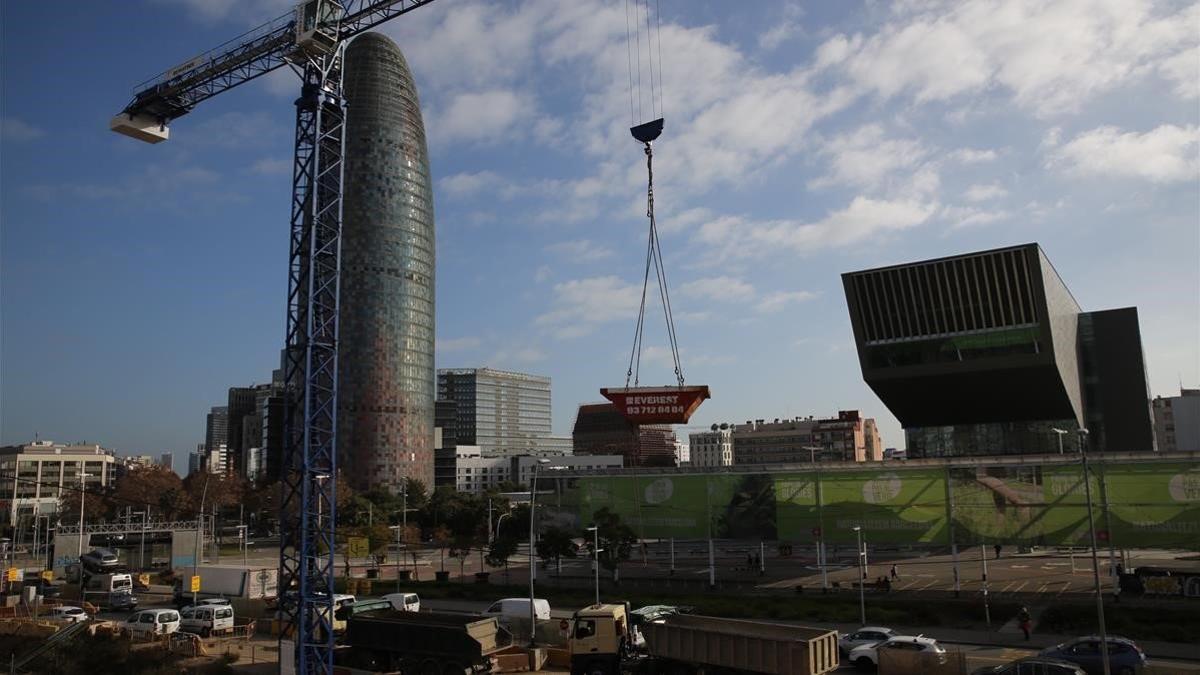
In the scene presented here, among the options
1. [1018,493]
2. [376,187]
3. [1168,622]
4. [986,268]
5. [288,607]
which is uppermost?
[376,187]

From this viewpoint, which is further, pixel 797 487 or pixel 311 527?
pixel 797 487

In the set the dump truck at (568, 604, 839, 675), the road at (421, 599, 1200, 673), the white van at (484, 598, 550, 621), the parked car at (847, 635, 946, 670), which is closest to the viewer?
the dump truck at (568, 604, 839, 675)

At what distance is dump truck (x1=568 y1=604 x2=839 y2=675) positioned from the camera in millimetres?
26094

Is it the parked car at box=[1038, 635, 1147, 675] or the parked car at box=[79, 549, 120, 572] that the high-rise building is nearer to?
the parked car at box=[79, 549, 120, 572]

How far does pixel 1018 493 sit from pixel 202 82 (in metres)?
54.8

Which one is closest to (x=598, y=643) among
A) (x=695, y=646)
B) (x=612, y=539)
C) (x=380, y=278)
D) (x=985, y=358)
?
(x=695, y=646)

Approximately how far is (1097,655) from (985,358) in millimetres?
62651

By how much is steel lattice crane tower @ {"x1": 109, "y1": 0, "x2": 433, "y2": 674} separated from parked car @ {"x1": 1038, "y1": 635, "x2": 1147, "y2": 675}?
27.6 m

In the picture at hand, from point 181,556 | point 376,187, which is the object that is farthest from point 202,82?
point 376,187

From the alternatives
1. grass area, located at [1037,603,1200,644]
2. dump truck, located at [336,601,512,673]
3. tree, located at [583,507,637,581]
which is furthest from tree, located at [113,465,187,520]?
grass area, located at [1037,603,1200,644]

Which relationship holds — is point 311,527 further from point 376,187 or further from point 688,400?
point 376,187

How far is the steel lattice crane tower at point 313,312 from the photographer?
34.3 meters

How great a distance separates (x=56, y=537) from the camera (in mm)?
82250

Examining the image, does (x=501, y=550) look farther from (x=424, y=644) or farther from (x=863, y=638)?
(x=863, y=638)
